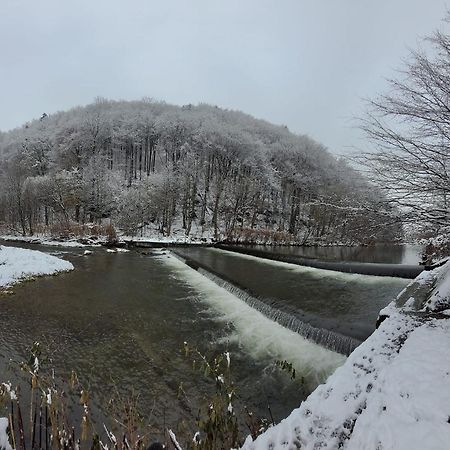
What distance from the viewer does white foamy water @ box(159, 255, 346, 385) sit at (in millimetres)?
6324

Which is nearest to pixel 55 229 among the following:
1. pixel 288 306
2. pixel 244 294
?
pixel 244 294

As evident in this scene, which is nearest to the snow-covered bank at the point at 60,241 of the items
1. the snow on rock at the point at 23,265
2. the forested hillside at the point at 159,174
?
the forested hillside at the point at 159,174

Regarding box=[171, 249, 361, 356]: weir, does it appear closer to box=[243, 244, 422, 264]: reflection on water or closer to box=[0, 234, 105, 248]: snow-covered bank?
box=[243, 244, 422, 264]: reflection on water

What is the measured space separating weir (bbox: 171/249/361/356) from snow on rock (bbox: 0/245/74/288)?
8074 mm

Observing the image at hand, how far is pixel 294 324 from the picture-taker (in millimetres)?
8102

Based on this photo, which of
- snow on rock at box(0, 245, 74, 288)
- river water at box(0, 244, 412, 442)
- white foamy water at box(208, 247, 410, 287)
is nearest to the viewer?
river water at box(0, 244, 412, 442)

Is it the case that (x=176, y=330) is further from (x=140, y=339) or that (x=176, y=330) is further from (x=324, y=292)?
(x=324, y=292)

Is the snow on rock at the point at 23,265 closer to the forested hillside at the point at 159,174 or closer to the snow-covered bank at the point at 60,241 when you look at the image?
the snow-covered bank at the point at 60,241

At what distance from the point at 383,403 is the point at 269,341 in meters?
4.81

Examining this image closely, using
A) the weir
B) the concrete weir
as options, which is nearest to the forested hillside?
the concrete weir

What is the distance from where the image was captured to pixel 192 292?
11977mm

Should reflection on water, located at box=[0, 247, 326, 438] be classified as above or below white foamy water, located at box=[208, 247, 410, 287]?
below

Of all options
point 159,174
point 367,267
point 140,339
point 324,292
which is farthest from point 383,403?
point 159,174

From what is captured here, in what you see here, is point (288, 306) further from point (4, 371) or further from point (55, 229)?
point (55, 229)
